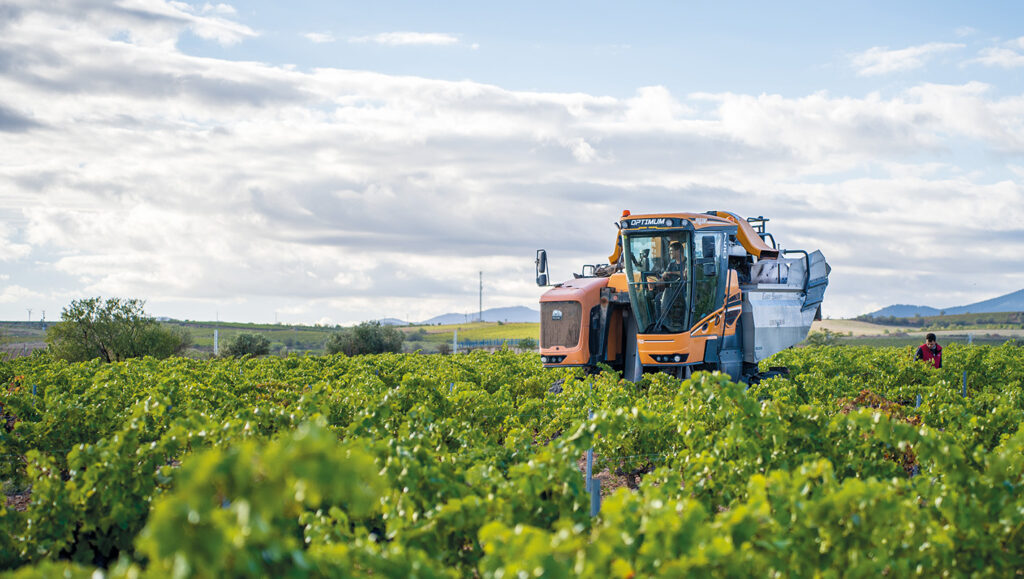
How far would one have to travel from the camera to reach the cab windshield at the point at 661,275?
51.7ft

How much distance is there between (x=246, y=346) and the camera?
43875mm

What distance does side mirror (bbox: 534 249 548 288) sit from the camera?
16.8 metres

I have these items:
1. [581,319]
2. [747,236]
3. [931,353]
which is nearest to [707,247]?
[581,319]

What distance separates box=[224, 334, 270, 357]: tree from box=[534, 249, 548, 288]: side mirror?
29168mm

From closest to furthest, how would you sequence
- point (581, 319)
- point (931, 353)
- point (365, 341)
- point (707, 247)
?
point (707, 247), point (581, 319), point (931, 353), point (365, 341)

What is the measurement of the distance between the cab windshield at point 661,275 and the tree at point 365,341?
32156 mm

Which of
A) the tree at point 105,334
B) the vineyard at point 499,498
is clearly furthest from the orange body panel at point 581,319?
the tree at point 105,334

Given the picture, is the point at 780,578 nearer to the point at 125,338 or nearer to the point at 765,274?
the point at 765,274

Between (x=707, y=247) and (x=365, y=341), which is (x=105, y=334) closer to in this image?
(x=365, y=341)

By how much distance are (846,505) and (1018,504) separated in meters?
1.55

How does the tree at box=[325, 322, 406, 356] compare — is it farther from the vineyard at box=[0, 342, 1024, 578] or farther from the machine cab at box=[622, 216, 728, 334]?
the vineyard at box=[0, 342, 1024, 578]

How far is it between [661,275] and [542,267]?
248 cm

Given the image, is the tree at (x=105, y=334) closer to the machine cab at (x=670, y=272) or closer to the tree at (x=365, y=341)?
the tree at (x=365, y=341)

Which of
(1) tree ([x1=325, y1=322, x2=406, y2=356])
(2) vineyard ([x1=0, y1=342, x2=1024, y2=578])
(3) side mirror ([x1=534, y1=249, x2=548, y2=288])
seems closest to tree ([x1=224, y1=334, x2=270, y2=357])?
(1) tree ([x1=325, y1=322, x2=406, y2=356])
